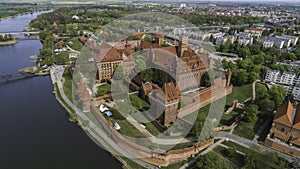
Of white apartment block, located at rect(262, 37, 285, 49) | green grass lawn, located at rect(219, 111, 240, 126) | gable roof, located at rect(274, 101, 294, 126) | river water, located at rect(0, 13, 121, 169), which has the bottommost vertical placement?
river water, located at rect(0, 13, 121, 169)

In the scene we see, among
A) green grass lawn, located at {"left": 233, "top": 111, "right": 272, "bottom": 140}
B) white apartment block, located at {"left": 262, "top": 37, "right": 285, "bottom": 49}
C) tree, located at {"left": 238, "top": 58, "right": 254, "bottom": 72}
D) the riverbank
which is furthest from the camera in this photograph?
the riverbank

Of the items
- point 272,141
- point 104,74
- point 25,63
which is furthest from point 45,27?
point 272,141

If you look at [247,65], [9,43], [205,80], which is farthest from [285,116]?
[9,43]

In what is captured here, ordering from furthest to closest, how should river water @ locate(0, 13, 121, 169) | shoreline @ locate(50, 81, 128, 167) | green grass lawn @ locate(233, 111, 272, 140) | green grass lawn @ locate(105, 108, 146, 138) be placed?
green grass lawn @ locate(233, 111, 272, 140) → green grass lawn @ locate(105, 108, 146, 138) → river water @ locate(0, 13, 121, 169) → shoreline @ locate(50, 81, 128, 167)

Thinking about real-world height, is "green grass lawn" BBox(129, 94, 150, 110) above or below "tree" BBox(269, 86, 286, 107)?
below

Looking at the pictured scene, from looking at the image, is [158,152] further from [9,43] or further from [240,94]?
[9,43]

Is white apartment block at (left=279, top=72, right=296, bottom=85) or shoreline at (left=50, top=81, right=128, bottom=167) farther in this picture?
white apartment block at (left=279, top=72, right=296, bottom=85)

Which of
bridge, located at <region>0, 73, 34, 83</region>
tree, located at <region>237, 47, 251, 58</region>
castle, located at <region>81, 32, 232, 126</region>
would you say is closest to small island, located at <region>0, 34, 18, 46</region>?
bridge, located at <region>0, 73, 34, 83</region>

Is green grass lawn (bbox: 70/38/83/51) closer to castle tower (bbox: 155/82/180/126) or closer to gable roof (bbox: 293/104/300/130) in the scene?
castle tower (bbox: 155/82/180/126)
